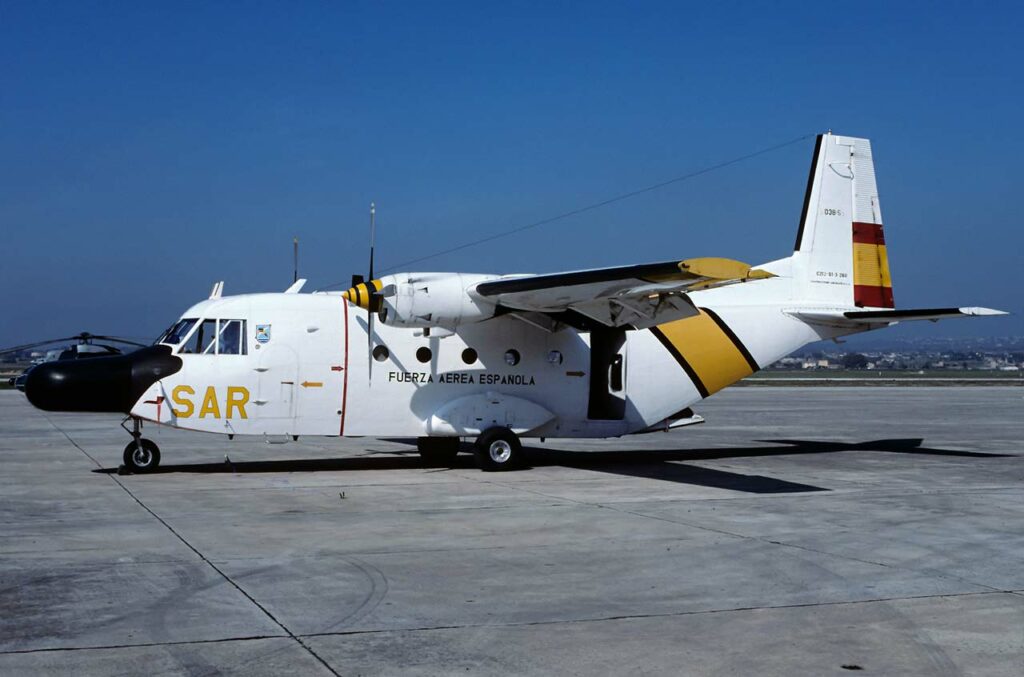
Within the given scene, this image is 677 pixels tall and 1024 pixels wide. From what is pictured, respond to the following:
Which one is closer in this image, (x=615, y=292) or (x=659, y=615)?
Answer: (x=659, y=615)

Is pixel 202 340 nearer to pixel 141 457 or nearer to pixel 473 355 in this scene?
pixel 141 457

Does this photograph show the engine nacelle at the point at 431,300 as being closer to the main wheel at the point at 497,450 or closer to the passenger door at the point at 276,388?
the passenger door at the point at 276,388

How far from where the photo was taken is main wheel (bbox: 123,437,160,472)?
52.2 feet

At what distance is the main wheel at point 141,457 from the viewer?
15898 millimetres

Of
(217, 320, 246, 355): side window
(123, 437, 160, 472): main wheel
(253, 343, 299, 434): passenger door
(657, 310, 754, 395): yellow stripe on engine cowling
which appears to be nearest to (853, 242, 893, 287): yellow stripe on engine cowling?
(657, 310, 754, 395): yellow stripe on engine cowling

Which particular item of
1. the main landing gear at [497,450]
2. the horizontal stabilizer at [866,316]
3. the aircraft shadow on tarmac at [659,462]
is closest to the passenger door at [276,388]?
the aircraft shadow on tarmac at [659,462]

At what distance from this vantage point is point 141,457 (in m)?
15.9

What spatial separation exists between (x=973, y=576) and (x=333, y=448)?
47.5ft

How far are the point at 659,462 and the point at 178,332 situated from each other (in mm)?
8411

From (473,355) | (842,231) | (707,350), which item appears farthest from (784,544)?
(842,231)

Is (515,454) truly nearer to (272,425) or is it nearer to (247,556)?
(272,425)

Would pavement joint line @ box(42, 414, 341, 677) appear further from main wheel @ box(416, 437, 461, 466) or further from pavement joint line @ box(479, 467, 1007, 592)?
main wheel @ box(416, 437, 461, 466)

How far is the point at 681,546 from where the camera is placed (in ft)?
32.9

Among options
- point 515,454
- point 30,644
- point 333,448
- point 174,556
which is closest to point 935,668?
point 30,644
